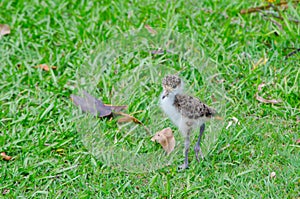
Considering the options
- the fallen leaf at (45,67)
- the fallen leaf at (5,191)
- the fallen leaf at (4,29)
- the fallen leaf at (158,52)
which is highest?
the fallen leaf at (4,29)

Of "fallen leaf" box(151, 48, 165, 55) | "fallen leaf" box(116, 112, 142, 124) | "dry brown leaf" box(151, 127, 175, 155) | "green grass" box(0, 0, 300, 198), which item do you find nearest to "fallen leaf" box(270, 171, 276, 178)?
"green grass" box(0, 0, 300, 198)

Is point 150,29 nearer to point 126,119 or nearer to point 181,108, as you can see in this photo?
point 126,119

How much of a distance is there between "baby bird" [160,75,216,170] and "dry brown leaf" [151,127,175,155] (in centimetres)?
16

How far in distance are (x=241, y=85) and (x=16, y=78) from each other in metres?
1.89

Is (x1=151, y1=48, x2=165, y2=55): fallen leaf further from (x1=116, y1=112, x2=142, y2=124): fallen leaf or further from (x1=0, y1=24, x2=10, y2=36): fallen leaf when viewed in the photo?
(x1=0, y1=24, x2=10, y2=36): fallen leaf

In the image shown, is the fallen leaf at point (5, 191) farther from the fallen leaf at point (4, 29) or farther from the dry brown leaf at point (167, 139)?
the fallen leaf at point (4, 29)

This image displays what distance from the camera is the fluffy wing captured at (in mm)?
3779

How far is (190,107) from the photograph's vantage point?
3793mm

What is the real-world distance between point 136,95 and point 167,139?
0.69 meters

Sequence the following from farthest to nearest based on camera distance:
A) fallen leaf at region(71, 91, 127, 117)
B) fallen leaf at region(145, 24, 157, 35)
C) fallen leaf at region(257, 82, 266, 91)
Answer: fallen leaf at region(145, 24, 157, 35), fallen leaf at region(257, 82, 266, 91), fallen leaf at region(71, 91, 127, 117)

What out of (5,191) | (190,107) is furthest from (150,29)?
(5,191)

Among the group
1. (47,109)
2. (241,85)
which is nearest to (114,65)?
(47,109)

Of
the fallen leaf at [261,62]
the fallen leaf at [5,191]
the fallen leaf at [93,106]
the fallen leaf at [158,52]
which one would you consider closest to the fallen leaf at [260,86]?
the fallen leaf at [261,62]

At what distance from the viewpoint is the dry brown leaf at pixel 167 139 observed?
159 inches
